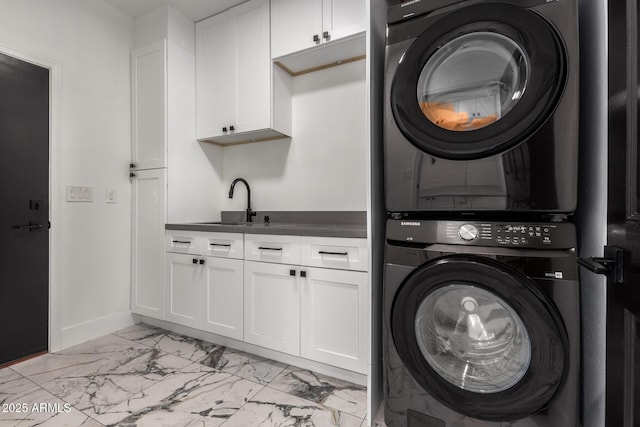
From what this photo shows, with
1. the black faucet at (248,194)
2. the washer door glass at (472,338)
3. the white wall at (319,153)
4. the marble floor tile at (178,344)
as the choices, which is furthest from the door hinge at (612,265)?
the black faucet at (248,194)

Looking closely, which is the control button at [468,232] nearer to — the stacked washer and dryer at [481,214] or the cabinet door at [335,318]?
the stacked washer and dryer at [481,214]

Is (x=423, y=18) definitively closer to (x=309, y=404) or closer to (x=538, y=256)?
(x=538, y=256)

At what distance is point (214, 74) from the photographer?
2.50m

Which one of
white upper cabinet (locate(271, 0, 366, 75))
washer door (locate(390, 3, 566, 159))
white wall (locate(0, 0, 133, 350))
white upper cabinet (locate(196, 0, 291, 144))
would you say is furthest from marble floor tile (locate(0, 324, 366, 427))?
white upper cabinet (locate(271, 0, 366, 75))

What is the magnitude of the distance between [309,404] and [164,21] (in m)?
2.97

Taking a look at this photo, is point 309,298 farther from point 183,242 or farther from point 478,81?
point 478,81

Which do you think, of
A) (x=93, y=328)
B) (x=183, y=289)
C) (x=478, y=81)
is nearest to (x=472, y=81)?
(x=478, y=81)

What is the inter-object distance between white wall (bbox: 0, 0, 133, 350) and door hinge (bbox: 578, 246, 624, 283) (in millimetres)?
2911

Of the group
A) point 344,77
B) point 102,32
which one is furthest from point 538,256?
point 102,32

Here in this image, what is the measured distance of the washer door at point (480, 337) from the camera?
0.88 meters

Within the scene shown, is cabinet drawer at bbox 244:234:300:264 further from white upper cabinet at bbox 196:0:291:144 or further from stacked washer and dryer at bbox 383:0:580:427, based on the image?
white upper cabinet at bbox 196:0:291:144

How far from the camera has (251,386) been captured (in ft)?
5.33

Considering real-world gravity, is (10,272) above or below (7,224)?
below

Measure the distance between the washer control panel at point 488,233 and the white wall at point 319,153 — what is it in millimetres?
1106
